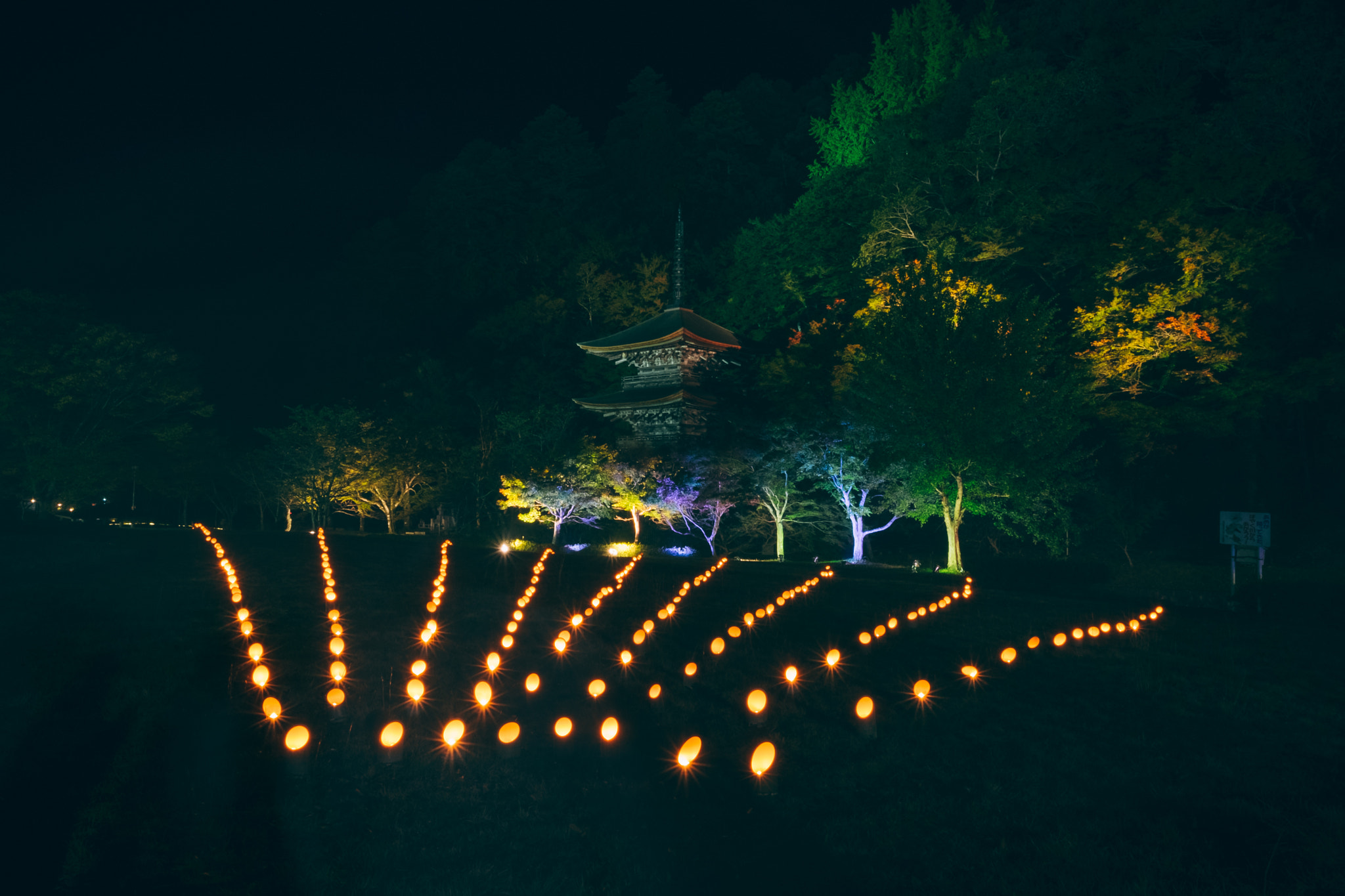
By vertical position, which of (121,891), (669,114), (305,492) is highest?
(669,114)

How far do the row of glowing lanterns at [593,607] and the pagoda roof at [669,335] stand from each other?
9919mm

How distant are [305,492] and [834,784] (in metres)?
29.3

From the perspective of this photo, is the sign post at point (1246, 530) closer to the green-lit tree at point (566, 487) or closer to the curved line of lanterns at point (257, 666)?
the curved line of lanterns at point (257, 666)

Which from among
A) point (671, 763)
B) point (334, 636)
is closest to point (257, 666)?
point (334, 636)

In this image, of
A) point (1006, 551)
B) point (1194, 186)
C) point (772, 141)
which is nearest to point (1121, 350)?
point (1194, 186)

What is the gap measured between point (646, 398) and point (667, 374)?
1.40m

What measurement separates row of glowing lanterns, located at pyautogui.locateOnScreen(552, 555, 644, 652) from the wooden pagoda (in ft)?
27.7

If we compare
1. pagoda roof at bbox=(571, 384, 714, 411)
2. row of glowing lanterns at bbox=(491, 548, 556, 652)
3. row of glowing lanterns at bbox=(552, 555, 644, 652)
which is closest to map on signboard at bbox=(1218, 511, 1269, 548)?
row of glowing lanterns at bbox=(552, 555, 644, 652)

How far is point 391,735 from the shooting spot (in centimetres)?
507

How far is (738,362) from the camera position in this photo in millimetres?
25656

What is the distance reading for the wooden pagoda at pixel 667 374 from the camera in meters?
23.3

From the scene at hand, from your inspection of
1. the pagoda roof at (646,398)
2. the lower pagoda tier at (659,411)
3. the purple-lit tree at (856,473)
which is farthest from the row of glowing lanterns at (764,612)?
the pagoda roof at (646,398)

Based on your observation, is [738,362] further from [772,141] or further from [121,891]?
[121,891]

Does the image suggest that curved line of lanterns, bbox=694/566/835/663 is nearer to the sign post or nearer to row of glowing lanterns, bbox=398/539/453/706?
row of glowing lanterns, bbox=398/539/453/706
